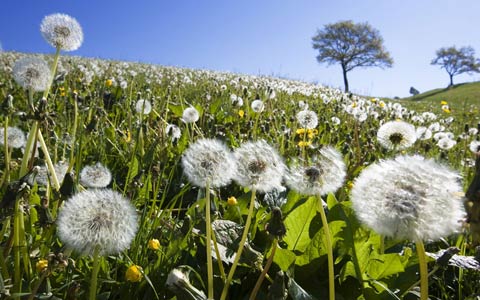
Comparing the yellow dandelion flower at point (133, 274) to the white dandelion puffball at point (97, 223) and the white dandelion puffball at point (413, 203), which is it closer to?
the white dandelion puffball at point (97, 223)

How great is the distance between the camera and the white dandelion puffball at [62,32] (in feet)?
5.45

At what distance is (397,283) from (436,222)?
701 mm

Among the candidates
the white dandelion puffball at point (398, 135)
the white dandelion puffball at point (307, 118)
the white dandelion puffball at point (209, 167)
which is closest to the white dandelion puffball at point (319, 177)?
the white dandelion puffball at point (209, 167)

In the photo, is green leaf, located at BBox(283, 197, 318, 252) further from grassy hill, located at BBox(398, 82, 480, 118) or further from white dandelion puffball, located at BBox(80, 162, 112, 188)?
grassy hill, located at BBox(398, 82, 480, 118)

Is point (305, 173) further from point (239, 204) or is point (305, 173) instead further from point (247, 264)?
point (239, 204)

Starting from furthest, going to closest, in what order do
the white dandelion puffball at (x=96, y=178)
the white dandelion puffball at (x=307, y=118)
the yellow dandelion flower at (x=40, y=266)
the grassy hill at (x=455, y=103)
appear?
the grassy hill at (x=455, y=103) < the white dandelion puffball at (x=307, y=118) < the white dandelion puffball at (x=96, y=178) < the yellow dandelion flower at (x=40, y=266)

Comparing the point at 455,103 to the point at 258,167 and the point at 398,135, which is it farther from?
the point at 258,167

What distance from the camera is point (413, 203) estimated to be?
2.98 feet

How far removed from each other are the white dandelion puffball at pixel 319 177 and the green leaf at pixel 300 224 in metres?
0.27

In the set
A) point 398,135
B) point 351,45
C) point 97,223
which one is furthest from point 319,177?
point 351,45

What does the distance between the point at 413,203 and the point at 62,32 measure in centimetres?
143

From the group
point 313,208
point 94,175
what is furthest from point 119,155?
point 313,208

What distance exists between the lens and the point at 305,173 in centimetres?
131

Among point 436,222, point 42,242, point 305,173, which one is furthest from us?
point 42,242
